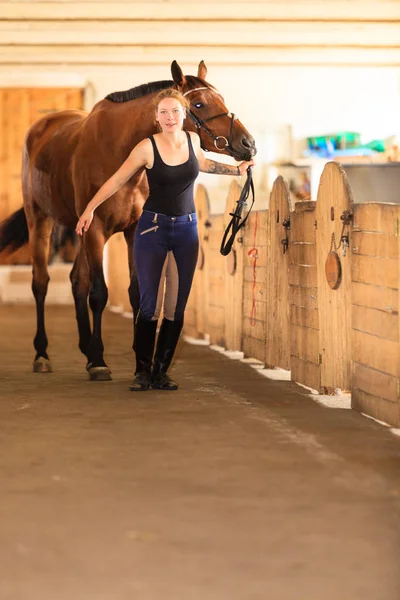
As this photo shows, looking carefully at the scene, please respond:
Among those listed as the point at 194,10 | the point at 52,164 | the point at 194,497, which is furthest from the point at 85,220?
the point at 194,10

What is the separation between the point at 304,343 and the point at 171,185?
1.15 metres

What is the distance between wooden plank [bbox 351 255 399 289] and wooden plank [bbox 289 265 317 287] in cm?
71

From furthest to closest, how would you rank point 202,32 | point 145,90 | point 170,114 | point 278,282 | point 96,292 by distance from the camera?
point 202,32 < point 278,282 < point 96,292 < point 145,90 < point 170,114

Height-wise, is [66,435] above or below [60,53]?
below

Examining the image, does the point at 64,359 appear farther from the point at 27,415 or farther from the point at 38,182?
the point at 27,415

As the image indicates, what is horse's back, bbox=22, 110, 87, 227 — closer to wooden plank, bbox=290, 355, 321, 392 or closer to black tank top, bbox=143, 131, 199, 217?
black tank top, bbox=143, 131, 199, 217

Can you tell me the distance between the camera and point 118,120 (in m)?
6.64

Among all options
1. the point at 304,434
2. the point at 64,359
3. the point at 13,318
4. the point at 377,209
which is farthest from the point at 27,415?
the point at 13,318

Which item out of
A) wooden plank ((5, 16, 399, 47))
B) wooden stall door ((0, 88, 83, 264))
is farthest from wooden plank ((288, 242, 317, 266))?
wooden stall door ((0, 88, 83, 264))

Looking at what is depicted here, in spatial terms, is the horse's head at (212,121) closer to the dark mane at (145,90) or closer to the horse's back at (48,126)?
the dark mane at (145,90)

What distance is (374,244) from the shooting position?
205 inches

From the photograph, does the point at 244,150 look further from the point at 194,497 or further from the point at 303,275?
the point at 194,497

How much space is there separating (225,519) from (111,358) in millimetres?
4630

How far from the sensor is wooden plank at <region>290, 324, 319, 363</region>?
6151mm
